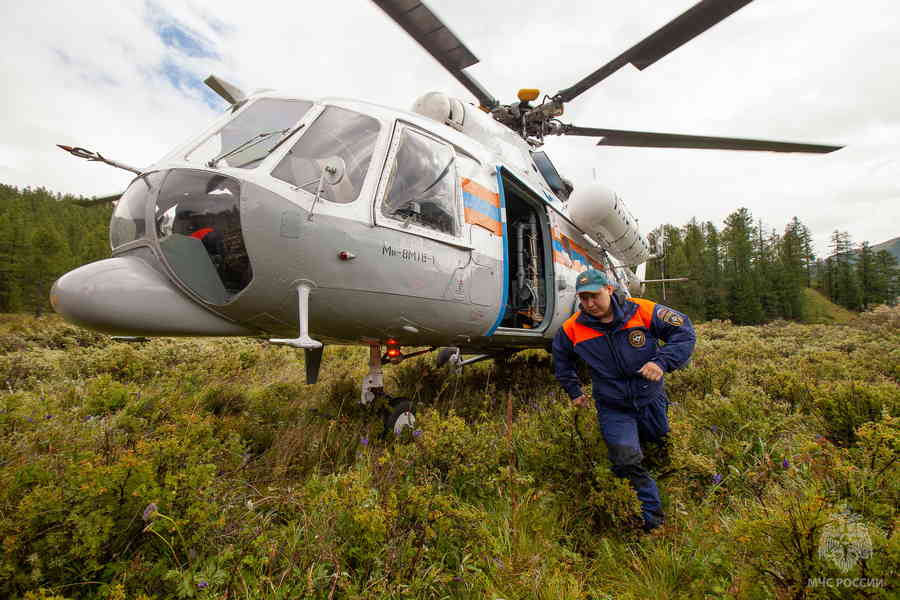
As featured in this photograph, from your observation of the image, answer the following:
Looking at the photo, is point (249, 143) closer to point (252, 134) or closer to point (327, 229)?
point (252, 134)

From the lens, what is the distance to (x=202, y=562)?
1631 mm

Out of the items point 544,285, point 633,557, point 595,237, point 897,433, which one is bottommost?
point 633,557

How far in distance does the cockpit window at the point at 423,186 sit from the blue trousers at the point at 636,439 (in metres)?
1.91

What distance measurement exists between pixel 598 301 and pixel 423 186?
1.69 metres

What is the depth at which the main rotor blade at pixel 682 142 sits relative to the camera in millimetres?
5578

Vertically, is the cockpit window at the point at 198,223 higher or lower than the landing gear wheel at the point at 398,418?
higher

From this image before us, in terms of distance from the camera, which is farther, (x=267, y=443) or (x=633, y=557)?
(x=267, y=443)

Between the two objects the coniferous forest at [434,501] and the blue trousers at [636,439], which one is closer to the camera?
the coniferous forest at [434,501]

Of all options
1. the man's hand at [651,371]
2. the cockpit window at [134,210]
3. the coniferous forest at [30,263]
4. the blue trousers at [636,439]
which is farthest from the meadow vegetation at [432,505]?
the coniferous forest at [30,263]

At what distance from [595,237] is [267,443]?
4735 mm

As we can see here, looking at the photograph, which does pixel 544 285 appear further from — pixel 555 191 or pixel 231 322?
pixel 231 322

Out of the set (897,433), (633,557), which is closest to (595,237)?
(897,433)

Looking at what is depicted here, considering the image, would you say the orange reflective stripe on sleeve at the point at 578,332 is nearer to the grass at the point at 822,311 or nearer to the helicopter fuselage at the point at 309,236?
the helicopter fuselage at the point at 309,236

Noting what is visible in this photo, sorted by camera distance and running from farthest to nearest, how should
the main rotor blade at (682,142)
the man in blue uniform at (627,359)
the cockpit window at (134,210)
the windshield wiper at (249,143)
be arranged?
the main rotor blade at (682,142) < the windshield wiper at (249,143) < the cockpit window at (134,210) < the man in blue uniform at (627,359)
